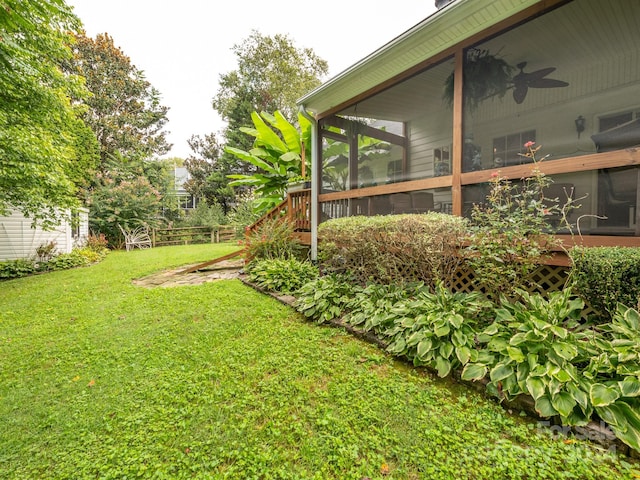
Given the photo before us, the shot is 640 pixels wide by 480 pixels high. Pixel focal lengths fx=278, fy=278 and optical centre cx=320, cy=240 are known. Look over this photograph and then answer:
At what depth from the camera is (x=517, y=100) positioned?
11.7 ft

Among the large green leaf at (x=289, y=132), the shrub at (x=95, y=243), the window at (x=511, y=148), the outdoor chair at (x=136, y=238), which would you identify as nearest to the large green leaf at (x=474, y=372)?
the window at (x=511, y=148)

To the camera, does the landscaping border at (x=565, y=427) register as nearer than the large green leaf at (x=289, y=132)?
Yes

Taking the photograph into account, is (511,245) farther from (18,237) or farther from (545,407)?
(18,237)

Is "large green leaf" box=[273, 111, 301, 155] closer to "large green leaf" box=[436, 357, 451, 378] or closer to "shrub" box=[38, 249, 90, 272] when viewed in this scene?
"large green leaf" box=[436, 357, 451, 378]

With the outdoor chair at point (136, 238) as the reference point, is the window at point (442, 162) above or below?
above

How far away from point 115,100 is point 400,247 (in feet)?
67.3

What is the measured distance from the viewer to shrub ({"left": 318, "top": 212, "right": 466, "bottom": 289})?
3203 mm

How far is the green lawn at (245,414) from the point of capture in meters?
1.66

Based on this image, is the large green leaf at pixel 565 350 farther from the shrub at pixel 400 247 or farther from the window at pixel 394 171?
the window at pixel 394 171

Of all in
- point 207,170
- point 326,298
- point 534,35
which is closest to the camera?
point 534,35

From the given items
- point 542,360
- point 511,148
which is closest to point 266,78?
point 511,148

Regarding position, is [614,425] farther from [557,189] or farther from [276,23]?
[276,23]

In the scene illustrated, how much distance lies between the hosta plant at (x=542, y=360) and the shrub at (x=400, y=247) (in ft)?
2.96

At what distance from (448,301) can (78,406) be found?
11.2 feet
